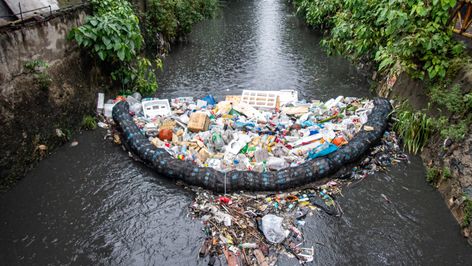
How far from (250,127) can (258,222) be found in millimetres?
2332

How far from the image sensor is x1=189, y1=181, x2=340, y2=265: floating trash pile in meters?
3.81

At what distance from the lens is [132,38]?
22.0 ft

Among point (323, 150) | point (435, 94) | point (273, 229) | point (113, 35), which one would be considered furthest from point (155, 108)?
point (435, 94)

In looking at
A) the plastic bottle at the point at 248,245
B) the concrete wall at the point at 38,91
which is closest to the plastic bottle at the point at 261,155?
the plastic bottle at the point at 248,245

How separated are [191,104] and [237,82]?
2.38 meters

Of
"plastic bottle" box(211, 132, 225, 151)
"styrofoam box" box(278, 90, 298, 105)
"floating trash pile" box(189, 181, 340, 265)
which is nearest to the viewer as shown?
"floating trash pile" box(189, 181, 340, 265)

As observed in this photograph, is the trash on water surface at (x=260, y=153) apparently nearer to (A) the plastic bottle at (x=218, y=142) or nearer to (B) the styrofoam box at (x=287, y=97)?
(A) the plastic bottle at (x=218, y=142)

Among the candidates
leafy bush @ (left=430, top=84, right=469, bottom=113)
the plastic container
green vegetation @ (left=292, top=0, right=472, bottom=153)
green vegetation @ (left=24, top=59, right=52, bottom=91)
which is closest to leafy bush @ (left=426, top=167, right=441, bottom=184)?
green vegetation @ (left=292, top=0, right=472, bottom=153)

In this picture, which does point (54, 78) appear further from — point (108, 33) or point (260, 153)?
point (260, 153)

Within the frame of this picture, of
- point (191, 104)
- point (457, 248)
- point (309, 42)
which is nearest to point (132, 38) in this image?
point (191, 104)

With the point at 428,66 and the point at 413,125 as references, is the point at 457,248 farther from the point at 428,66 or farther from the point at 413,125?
the point at 428,66

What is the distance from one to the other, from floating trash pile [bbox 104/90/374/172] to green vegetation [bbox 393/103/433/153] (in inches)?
28.8

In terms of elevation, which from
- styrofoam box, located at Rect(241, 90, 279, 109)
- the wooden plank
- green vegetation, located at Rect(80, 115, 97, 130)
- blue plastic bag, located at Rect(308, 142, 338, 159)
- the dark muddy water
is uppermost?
the wooden plank

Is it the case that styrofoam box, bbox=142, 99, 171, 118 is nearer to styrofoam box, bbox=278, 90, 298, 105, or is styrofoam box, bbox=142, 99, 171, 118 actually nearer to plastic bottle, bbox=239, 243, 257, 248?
styrofoam box, bbox=278, 90, 298, 105
